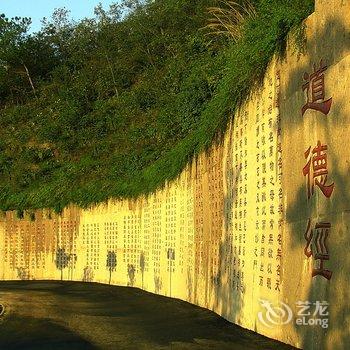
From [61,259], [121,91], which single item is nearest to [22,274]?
[61,259]

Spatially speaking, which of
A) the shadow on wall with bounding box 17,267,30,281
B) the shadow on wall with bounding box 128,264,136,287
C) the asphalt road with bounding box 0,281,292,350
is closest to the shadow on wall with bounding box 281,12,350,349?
the asphalt road with bounding box 0,281,292,350

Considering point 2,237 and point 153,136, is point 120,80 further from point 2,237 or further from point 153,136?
point 2,237

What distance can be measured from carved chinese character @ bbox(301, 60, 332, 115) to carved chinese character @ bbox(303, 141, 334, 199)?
479mm

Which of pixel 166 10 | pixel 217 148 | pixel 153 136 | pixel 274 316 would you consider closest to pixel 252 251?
pixel 274 316

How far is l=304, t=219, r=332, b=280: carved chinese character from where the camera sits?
6.80 metres

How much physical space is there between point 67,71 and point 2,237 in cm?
1837

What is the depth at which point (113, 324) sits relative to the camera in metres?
10.7

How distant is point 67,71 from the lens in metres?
37.7

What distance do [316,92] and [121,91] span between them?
26693 mm

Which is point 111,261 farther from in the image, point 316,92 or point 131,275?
point 316,92

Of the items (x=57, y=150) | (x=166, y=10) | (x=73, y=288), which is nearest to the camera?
(x=73, y=288)

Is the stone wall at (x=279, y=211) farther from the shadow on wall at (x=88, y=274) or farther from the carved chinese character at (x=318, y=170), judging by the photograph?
the shadow on wall at (x=88, y=274)

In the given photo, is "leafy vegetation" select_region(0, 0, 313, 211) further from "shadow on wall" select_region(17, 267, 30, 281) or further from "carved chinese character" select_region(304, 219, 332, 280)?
"carved chinese character" select_region(304, 219, 332, 280)

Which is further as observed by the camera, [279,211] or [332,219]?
[279,211]
